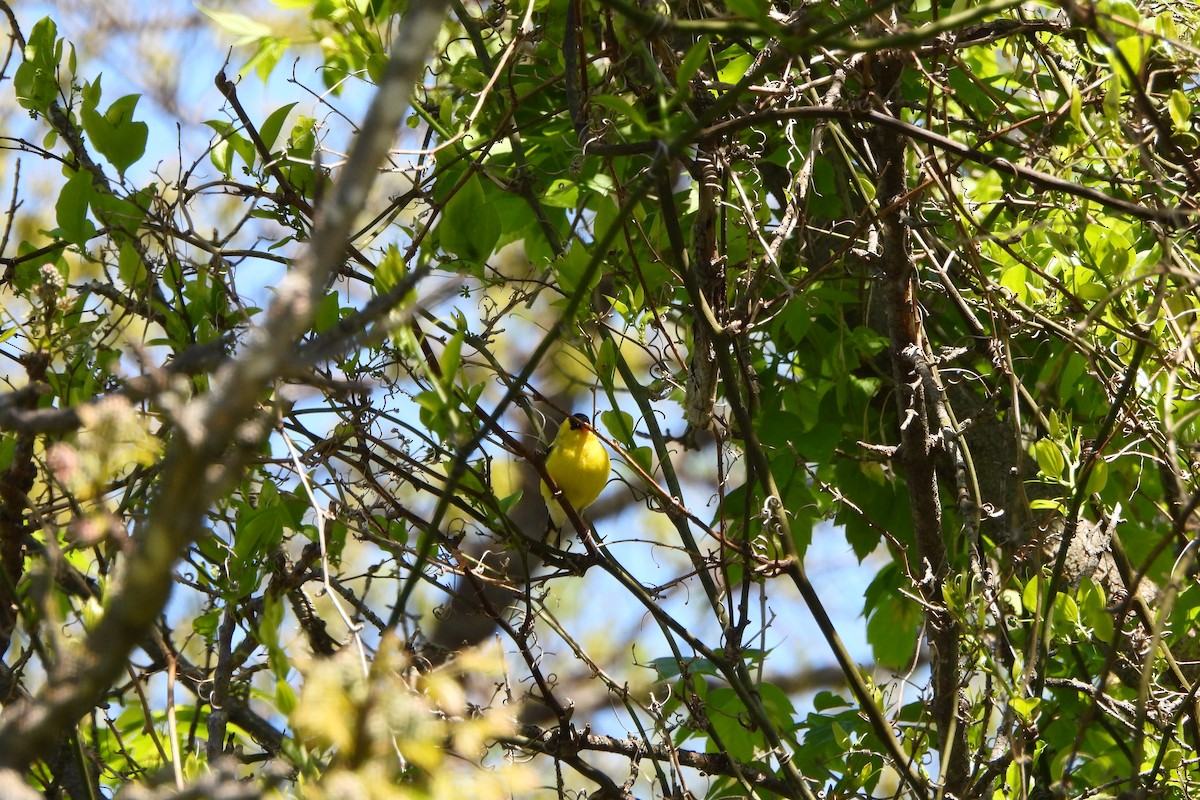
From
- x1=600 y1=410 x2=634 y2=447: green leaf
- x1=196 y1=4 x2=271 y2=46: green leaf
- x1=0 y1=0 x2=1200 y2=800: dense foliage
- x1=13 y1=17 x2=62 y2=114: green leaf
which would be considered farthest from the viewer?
x1=196 y1=4 x2=271 y2=46: green leaf

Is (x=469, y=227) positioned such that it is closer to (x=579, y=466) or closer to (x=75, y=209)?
(x=75, y=209)

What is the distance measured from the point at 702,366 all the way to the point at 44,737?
1.28 meters

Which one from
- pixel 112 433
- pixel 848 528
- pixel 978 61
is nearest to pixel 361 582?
pixel 848 528

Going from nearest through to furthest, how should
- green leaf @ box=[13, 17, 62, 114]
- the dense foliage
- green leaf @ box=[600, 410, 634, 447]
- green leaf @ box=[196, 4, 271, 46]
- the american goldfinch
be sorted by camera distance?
1. the dense foliage
2. green leaf @ box=[13, 17, 62, 114]
3. green leaf @ box=[600, 410, 634, 447]
4. green leaf @ box=[196, 4, 271, 46]
5. the american goldfinch

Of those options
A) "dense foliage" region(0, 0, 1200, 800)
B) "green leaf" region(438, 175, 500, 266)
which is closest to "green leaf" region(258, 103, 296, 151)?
"dense foliage" region(0, 0, 1200, 800)

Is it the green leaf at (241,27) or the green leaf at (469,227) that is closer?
the green leaf at (469,227)

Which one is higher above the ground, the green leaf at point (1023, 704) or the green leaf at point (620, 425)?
the green leaf at point (620, 425)

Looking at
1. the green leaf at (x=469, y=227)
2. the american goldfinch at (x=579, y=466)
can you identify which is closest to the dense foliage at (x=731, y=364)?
the green leaf at (x=469, y=227)

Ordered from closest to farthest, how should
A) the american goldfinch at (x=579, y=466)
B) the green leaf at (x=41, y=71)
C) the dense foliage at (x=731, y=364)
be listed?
the dense foliage at (x=731, y=364) < the green leaf at (x=41, y=71) < the american goldfinch at (x=579, y=466)

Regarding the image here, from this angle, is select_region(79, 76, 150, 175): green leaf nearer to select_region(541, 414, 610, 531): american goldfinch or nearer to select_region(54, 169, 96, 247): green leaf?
select_region(54, 169, 96, 247): green leaf

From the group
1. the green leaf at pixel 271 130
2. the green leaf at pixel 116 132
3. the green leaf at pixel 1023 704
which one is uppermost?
the green leaf at pixel 271 130

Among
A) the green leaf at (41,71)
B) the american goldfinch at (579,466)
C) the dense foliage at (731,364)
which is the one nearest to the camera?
the dense foliage at (731,364)

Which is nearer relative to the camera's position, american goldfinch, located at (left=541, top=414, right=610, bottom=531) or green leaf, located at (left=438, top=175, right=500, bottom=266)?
green leaf, located at (left=438, top=175, right=500, bottom=266)

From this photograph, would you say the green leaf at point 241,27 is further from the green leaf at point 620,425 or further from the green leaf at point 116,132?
the green leaf at point 620,425
